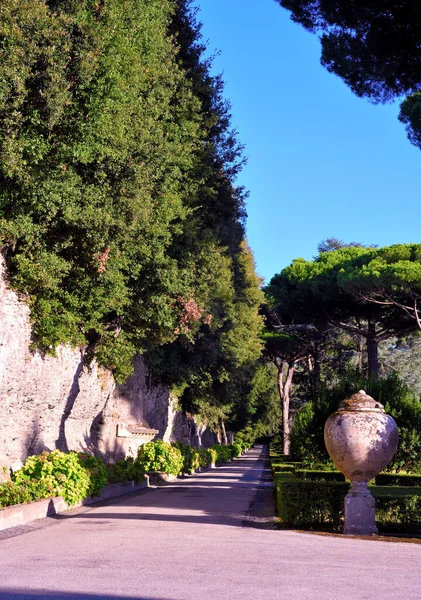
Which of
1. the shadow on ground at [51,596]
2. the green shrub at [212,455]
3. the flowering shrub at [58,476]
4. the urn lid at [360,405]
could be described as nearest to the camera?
the shadow on ground at [51,596]

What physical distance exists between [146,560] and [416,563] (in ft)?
10.2

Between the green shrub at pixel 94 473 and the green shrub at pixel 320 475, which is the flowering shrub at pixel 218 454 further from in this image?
the green shrub at pixel 94 473

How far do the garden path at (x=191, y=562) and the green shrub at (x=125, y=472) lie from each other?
23.7ft

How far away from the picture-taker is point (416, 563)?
818 cm

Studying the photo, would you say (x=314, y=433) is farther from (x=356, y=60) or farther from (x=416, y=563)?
(x=416, y=563)

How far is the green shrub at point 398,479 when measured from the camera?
2081 centimetres

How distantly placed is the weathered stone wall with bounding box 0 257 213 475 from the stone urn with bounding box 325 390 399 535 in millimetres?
7510

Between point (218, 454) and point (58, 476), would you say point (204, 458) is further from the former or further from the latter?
point (58, 476)

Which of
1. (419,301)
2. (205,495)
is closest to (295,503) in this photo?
(205,495)

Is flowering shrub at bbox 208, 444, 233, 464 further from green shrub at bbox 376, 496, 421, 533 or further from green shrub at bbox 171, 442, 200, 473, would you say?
green shrub at bbox 376, 496, 421, 533

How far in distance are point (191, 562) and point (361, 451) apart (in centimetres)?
517

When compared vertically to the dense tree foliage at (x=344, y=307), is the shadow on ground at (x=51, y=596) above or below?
below

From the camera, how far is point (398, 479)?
70.3ft

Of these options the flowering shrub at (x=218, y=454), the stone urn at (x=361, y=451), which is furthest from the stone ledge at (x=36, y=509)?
the flowering shrub at (x=218, y=454)
